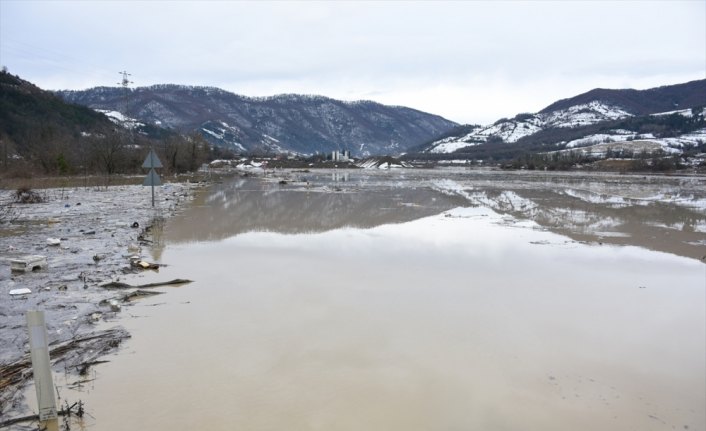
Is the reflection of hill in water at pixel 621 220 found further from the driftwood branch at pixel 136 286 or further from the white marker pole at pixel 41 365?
the white marker pole at pixel 41 365

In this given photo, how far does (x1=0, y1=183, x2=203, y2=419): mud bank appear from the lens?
5.56 metres

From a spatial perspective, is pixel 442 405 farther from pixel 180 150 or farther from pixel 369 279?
pixel 180 150

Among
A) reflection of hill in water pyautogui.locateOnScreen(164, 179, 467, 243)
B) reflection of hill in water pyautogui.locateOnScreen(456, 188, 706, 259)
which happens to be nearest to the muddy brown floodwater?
reflection of hill in water pyautogui.locateOnScreen(456, 188, 706, 259)

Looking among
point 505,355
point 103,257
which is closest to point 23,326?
point 103,257

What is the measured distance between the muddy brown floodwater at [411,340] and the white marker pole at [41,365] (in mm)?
420

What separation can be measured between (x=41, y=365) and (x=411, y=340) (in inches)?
171

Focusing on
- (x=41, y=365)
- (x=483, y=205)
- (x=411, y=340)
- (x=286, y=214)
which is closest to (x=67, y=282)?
(x=41, y=365)

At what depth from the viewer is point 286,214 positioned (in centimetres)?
2175

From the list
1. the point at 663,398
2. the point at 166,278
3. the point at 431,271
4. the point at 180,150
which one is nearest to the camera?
the point at 663,398

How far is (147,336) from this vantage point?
644 centimetres

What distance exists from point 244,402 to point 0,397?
2.37 meters

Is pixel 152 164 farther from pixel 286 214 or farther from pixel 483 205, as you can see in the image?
pixel 483 205

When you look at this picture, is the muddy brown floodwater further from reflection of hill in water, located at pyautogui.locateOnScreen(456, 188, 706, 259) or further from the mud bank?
reflection of hill in water, located at pyautogui.locateOnScreen(456, 188, 706, 259)

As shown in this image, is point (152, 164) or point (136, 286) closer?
point (136, 286)
